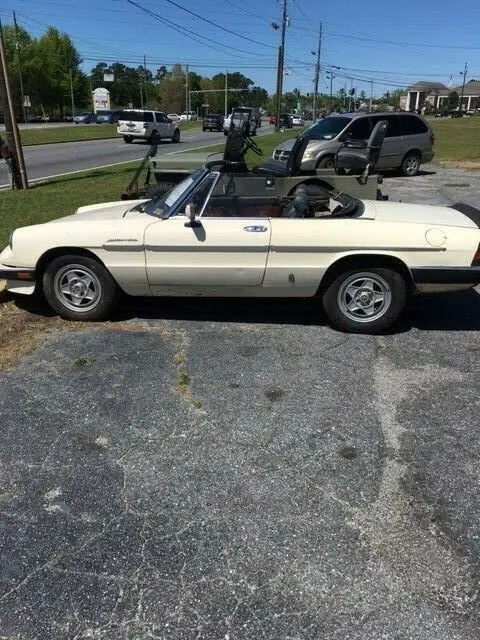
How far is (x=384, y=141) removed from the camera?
48.5 feet

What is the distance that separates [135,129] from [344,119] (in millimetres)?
22055

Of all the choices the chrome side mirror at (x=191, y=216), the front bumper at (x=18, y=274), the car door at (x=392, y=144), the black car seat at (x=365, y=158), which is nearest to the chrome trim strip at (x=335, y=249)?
the chrome side mirror at (x=191, y=216)

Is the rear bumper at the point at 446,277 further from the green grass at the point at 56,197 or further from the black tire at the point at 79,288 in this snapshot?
the green grass at the point at 56,197

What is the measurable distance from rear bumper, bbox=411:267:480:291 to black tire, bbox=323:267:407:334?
146 millimetres

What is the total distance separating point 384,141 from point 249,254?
11.6 meters

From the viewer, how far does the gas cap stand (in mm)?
4484

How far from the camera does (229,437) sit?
3.32m

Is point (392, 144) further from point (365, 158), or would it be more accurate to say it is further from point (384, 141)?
point (365, 158)

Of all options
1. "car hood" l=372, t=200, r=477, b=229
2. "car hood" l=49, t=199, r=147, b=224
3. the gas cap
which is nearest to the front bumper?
"car hood" l=49, t=199, r=147, b=224

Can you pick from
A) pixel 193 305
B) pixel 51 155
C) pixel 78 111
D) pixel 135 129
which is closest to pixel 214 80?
pixel 78 111

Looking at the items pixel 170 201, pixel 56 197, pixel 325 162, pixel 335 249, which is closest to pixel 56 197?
pixel 56 197

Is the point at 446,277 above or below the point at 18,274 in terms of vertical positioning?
above

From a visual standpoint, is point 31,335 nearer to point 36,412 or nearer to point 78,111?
point 36,412

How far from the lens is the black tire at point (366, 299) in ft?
15.1
